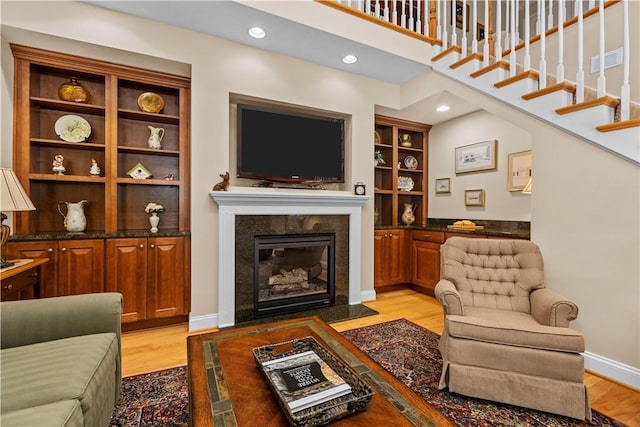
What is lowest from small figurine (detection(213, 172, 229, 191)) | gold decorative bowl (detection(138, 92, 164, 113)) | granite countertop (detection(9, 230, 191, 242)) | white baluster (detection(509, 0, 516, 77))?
granite countertop (detection(9, 230, 191, 242))

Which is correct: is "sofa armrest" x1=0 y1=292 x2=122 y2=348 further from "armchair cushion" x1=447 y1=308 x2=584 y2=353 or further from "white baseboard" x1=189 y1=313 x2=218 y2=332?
"armchair cushion" x1=447 y1=308 x2=584 y2=353

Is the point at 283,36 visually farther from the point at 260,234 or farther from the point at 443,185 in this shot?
the point at 443,185

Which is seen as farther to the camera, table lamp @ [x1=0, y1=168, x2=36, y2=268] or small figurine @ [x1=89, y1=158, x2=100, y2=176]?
small figurine @ [x1=89, y1=158, x2=100, y2=176]

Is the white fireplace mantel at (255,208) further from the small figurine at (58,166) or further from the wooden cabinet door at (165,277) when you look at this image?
the small figurine at (58,166)

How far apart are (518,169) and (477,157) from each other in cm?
56

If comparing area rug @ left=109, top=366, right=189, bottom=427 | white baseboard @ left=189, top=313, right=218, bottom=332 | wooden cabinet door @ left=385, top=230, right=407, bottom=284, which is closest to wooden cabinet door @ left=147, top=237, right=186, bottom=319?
white baseboard @ left=189, top=313, right=218, bottom=332

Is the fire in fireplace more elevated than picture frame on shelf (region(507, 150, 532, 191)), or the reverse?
picture frame on shelf (region(507, 150, 532, 191))

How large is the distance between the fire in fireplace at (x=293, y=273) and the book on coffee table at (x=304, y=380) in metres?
1.82

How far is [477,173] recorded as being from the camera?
3.92m

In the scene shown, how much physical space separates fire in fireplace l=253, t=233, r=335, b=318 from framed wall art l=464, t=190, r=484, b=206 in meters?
2.02

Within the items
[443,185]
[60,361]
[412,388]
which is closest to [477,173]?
[443,185]

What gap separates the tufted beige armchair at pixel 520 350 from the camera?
1.55 m

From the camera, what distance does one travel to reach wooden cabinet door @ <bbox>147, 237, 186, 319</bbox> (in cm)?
264

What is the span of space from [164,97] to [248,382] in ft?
10.0
